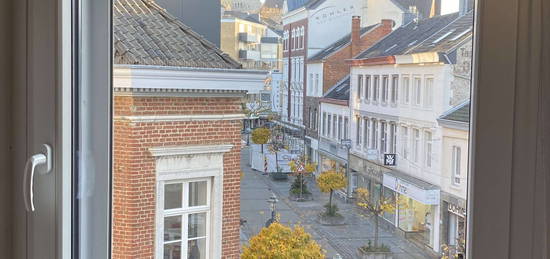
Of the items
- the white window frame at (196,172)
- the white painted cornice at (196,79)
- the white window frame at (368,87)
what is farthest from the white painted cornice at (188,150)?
the white window frame at (368,87)

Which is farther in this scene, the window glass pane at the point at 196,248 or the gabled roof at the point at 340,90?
the window glass pane at the point at 196,248

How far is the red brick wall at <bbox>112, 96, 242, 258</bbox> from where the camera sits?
125 centimetres

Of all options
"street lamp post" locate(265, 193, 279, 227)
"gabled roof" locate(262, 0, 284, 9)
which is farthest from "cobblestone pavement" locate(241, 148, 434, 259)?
"gabled roof" locate(262, 0, 284, 9)

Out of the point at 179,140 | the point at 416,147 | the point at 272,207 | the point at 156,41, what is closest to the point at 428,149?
the point at 416,147

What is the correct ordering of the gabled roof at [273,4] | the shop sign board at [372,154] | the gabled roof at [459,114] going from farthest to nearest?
1. the gabled roof at [273,4]
2. the shop sign board at [372,154]
3. the gabled roof at [459,114]

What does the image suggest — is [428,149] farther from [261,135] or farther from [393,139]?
[261,135]

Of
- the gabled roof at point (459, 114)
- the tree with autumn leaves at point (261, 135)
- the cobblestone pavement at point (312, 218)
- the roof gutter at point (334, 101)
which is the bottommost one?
the cobblestone pavement at point (312, 218)

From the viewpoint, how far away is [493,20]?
856 millimetres

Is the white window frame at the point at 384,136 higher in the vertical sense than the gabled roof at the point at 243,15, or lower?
lower

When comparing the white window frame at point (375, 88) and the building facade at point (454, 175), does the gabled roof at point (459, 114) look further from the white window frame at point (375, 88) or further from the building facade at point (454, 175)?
the white window frame at point (375, 88)

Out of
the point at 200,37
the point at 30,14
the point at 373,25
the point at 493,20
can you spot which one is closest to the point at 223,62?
the point at 200,37

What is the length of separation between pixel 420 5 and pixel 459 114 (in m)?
0.22

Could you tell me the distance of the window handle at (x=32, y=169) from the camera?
1.27 metres

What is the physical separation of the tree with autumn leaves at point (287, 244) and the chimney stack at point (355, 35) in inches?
14.6
